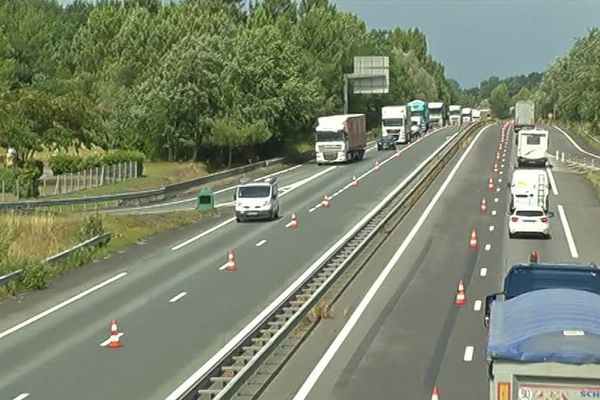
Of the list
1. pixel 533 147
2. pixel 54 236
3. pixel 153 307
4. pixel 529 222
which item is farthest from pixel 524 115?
pixel 153 307

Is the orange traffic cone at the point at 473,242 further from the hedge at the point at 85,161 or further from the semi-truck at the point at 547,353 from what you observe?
the hedge at the point at 85,161

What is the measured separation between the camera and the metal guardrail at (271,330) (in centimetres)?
1895

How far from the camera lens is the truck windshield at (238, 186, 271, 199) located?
49250 mm

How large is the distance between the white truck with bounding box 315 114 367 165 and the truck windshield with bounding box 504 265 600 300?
189ft

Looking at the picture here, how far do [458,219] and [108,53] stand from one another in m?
83.3

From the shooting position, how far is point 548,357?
12.1m

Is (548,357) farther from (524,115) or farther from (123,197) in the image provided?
(524,115)

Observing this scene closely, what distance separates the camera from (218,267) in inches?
1425

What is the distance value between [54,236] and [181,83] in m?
37.5

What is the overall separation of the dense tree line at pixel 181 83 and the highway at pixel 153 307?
22.5 m

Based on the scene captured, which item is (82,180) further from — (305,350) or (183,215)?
(305,350)

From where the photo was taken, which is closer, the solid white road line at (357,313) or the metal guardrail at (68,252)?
the solid white road line at (357,313)

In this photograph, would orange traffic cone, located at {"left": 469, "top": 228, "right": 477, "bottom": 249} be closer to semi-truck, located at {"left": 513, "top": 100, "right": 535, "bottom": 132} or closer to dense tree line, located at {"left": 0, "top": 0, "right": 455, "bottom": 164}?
dense tree line, located at {"left": 0, "top": 0, "right": 455, "bottom": 164}

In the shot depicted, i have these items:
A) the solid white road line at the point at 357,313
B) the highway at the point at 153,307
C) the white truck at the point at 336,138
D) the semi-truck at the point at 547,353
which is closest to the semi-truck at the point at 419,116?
the white truck at the point at 336,138
